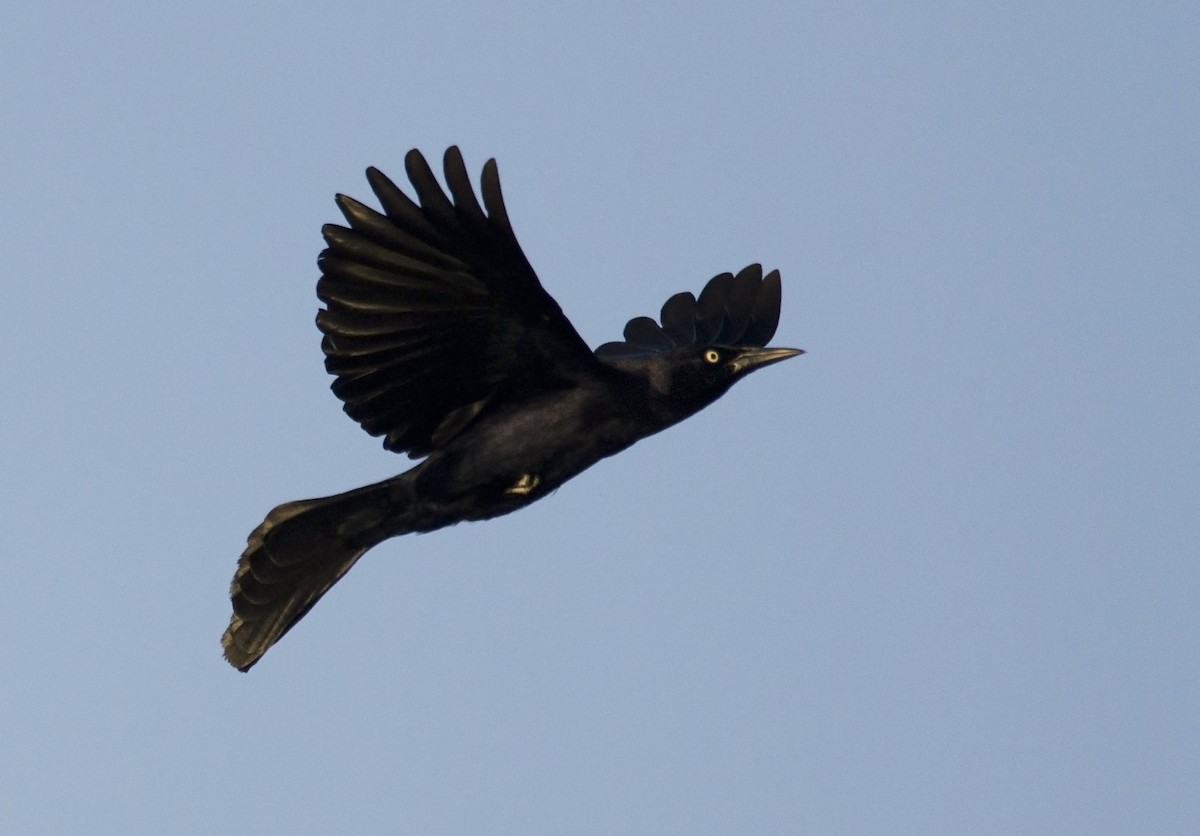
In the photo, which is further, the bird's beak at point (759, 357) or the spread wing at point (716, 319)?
the spread wing at point (716, 319)

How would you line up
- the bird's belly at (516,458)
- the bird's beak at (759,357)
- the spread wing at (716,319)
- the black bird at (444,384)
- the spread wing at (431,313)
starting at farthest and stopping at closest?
the spread wing at (716,319) < the bird's beak at (759,357) < the bird's belly at (516,458) < the black bird at (444,384) < the spread wing at (431,313)

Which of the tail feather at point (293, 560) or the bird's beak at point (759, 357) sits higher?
the bird's beak at point (759, 357)

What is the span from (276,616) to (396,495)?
1061 mm

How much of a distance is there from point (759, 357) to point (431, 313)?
1987mm

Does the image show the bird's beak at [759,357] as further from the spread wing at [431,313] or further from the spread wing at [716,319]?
the spread wing at [716,319]

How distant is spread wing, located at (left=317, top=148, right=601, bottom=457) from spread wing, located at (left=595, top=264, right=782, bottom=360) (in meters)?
2.07

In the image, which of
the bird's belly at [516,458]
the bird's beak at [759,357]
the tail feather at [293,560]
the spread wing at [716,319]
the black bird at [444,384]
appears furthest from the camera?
the spread wing at [716,319]

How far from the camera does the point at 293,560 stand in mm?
10625

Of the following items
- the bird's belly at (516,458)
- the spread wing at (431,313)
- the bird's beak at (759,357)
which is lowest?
the bird's belly at (516,458)

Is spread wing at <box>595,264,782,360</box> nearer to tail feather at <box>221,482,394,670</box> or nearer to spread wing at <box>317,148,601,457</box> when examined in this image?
spread wing at <box>317,148,601,457</box>

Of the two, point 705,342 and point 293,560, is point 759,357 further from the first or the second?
point 293,560

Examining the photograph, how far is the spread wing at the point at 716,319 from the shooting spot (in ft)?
40.5

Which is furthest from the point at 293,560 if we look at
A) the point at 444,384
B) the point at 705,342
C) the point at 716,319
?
the point at 716,319

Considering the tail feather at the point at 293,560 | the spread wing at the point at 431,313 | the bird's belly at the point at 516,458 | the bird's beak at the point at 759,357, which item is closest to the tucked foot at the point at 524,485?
the bird's belly at the point at 516,458
